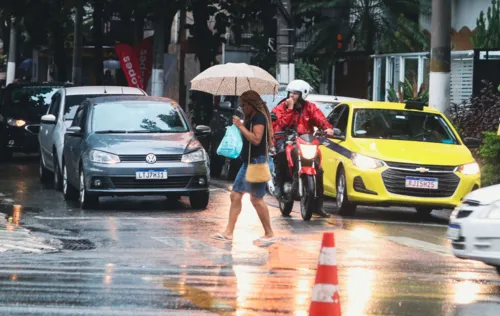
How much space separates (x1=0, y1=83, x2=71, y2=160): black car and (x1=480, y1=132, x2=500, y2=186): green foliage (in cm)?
1157

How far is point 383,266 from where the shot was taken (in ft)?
40.1

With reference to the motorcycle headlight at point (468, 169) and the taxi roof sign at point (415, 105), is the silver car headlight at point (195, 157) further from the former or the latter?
the motorcycle headlight at point (468, 169)

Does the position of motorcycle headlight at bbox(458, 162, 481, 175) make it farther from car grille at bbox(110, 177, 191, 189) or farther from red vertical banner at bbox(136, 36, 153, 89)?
red vertical banner at bbox(136, 36, 153, 89)

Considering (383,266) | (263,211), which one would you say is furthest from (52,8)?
(383,266)

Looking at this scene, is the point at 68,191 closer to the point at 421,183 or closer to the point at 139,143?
the point at 139,143

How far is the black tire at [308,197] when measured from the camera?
55.1 feet

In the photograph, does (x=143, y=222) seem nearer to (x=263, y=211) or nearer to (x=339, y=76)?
(x=263, y=211)

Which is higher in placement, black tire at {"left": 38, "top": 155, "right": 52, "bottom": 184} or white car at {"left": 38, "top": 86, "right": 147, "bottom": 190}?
white car at {"left": 38, "top": 86, "right": 147, "bottom": 190}

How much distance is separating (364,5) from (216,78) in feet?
38.1

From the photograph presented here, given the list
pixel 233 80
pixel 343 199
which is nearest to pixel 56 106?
pixel 233 80

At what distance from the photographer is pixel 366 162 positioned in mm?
17656

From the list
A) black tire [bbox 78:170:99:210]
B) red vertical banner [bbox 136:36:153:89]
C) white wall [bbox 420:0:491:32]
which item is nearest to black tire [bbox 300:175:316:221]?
black tire [bbox 78:170:99:210]

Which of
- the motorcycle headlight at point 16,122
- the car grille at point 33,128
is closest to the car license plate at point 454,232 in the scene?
the car grille at point 33,128

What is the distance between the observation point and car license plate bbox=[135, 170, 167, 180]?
1822 cm
